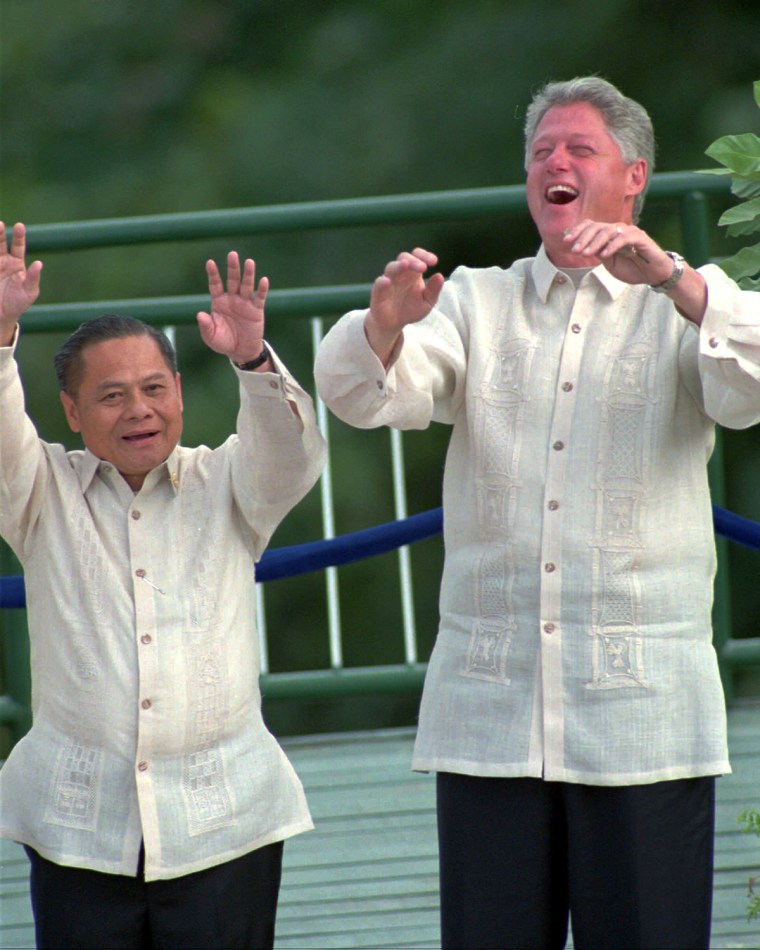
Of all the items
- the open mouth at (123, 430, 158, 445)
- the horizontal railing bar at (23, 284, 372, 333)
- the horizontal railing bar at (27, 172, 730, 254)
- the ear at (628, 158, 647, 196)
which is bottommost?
the open mouth at (123, 430, 158, 445)

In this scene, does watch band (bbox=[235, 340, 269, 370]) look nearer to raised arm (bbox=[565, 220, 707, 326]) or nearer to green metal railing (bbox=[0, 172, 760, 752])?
raised arm (bbox=[565, 220, 707, 326])

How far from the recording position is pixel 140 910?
3.02 metres

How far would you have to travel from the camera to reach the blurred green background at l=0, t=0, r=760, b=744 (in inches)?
292

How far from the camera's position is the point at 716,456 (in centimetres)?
495

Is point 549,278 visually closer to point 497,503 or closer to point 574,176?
point 574,176

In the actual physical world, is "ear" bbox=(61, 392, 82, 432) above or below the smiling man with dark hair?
above

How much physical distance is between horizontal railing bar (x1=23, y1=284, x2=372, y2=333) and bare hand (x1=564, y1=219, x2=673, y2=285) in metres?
2.10

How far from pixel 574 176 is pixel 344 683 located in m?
2.21

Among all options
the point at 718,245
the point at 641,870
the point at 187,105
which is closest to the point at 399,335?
the point at 641,870

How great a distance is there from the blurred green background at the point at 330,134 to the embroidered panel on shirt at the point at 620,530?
4.15m

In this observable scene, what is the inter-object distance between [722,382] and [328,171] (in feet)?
18.0

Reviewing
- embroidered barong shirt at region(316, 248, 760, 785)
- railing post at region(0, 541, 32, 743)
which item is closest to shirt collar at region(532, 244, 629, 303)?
embroidered barong shirt at region(316, 248, 760, 785)

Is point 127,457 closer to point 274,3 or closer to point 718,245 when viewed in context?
point 718,245

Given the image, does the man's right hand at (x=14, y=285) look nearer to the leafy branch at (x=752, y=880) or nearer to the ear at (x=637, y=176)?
the ear at (x=637, y=176)
